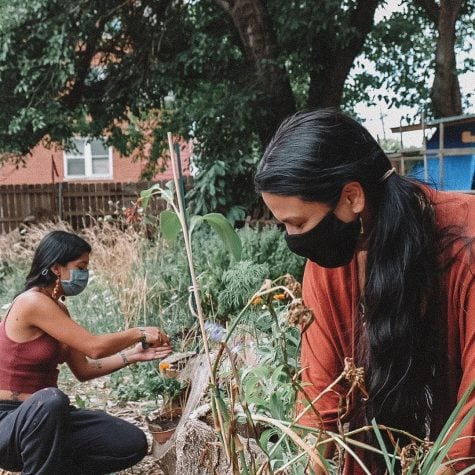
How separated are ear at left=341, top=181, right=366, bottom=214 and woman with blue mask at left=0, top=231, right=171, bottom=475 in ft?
6.42

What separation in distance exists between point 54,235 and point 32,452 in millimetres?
995

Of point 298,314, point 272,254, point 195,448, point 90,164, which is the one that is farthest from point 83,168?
point 298,314

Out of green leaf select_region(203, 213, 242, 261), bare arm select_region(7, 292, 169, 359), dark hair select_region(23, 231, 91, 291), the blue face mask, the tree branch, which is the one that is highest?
the tree branch

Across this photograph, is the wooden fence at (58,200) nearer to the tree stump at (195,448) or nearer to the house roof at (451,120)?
the house roof at (451,120)

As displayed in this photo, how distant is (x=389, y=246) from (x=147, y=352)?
222 centimetres

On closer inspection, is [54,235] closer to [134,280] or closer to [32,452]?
[32,452]

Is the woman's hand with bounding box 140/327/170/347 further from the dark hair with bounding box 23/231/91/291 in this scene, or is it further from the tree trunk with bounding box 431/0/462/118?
the tree trunk with bounding box 431/0/462/118

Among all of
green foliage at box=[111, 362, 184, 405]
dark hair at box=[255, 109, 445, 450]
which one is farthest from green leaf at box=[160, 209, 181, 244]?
green foliage at box=[111, 362, 184, 405]

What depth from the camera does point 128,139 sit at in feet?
44.9

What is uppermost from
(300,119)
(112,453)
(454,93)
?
(454,93)

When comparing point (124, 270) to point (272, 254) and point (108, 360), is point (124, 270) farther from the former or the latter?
point (108, 360)

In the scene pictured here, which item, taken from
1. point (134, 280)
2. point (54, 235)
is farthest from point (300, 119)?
point (134, 280)

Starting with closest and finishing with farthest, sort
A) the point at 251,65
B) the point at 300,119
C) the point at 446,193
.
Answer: the point at 300,119 < the point at 446,193 < the point at 251,65

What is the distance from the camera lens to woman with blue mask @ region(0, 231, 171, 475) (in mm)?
3139
